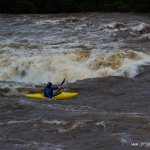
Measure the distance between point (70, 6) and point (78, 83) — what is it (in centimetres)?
2679

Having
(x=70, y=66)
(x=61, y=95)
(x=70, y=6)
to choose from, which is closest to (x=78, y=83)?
(x=61, y=95)

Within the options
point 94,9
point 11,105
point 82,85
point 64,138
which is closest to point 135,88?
point 82,85

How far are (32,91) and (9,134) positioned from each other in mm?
5703

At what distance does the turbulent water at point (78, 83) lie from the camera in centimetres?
1275

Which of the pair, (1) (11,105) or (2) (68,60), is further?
(2) (68,60)

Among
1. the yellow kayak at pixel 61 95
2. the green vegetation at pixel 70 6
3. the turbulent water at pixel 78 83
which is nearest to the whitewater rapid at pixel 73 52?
the turbulent water at pixel 78 83

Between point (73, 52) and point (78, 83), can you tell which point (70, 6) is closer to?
point (73, 52)

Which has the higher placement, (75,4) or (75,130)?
(75,4)

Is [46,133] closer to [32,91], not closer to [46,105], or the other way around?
[46,105]

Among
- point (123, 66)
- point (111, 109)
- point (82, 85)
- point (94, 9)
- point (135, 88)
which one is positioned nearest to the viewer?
point (111, 109)

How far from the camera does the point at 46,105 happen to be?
1628cm

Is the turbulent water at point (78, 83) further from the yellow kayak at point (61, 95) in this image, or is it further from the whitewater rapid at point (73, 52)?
the yellow kayak at point (61, 95)

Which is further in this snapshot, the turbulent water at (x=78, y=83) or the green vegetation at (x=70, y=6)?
the green vegetation at (x=70, y=6)

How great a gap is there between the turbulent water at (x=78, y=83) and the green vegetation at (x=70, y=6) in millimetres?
7201
